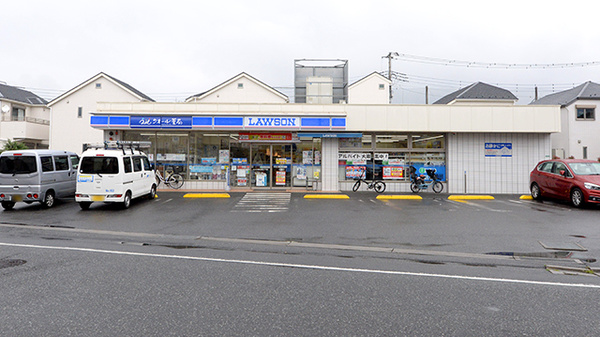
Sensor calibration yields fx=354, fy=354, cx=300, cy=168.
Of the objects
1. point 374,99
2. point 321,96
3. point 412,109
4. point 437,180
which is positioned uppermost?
point 374,99

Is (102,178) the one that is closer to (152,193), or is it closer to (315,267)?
(152,193)

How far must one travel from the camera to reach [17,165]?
1195cm

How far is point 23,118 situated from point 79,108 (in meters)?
8.13

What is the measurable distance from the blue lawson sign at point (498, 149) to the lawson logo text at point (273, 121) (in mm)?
9831

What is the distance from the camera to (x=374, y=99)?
3669cm

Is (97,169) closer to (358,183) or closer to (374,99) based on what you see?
(358,183)

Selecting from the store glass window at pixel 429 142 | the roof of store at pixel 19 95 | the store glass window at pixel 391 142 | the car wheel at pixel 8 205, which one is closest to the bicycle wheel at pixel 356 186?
the store glass window at pixel 391 142

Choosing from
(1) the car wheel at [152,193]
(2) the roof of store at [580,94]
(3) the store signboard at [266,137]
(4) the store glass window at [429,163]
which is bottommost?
(1) the car wheel at [152,193]

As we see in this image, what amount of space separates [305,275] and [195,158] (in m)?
14.5

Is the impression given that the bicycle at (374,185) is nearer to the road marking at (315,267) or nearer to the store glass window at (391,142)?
the store glass window at (391,142)

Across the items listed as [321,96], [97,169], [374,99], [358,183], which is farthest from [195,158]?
[374,99]

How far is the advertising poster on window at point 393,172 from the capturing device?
18141 mm

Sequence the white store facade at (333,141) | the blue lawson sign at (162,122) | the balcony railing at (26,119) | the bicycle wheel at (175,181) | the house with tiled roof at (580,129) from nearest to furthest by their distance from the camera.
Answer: the blue lawson sign at (162,122) → the white store facade at (333,141) → the bicycle wheel at (175,181) → the house with tiled roof at (580,129) → the balcony railing at (26,119)

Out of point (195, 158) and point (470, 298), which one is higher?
point (195, 158)
